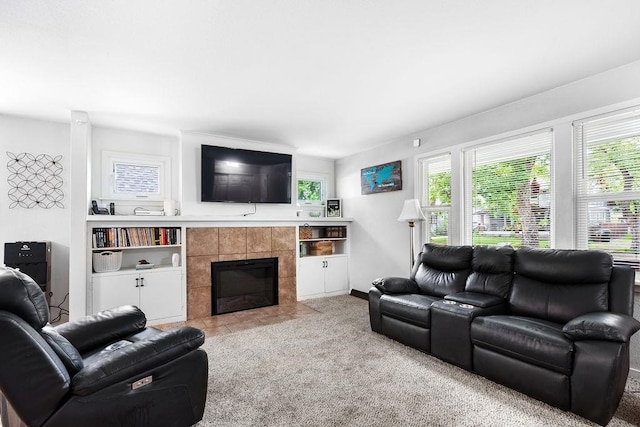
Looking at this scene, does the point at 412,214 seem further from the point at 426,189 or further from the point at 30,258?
the point at 30,258

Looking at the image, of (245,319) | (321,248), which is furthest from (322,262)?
(245,319)

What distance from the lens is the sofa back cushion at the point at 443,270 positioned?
3.41 m

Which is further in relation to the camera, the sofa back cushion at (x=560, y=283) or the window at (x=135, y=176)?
the window at (x=135, y=176)

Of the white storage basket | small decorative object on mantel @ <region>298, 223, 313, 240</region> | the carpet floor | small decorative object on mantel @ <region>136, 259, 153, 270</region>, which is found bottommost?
the carpet floor

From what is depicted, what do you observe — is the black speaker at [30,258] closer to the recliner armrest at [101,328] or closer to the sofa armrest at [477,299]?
the recliner armrest at [101,328]

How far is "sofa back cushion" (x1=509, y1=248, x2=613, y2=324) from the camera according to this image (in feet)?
8.12

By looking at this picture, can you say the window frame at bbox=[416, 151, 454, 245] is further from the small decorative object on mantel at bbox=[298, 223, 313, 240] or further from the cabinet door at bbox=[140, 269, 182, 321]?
the cabinet door at bbox=[140, 269, 182, 321]

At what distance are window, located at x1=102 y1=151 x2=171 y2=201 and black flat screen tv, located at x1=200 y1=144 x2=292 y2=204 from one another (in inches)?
25.4

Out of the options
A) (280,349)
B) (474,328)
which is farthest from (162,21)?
(474,328)

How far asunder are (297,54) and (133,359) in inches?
88.9

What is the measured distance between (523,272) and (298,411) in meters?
2.30

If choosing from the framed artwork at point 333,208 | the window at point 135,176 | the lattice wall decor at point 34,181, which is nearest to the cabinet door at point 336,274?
the framed artwork at point 333,208

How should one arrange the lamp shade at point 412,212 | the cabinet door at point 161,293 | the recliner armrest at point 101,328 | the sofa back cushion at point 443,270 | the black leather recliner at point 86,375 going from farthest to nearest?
the lamp shade at point 412,212 → the cabinet door at point 161,293 → the sofa back cushion at point 443,270 → the recliner armrest at point 101,328 → the black leather recliner at point 86,375

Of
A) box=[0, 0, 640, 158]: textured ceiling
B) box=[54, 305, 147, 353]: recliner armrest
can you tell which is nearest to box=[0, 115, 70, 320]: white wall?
box=[0, 0, 640, 158]: textured ceiling
